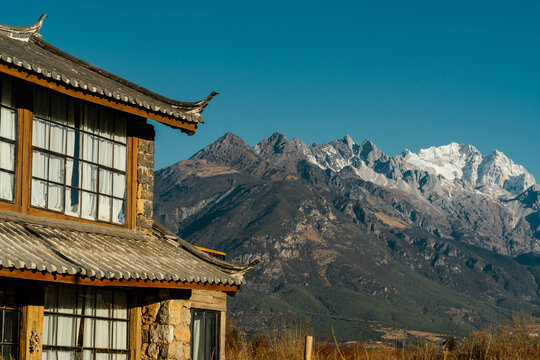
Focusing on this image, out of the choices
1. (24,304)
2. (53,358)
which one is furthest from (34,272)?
(53,358)

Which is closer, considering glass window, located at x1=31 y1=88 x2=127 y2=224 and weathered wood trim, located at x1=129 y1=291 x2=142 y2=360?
glass window, located at x1=31 y1=88 x2=127 y2=224

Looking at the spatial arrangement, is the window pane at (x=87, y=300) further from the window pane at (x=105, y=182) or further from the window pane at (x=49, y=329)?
the window pane at (x=105, y=182)

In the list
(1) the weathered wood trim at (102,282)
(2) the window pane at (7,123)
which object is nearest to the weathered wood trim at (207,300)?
(1) the weathered wood trim at (102,282)

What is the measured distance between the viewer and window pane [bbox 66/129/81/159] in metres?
12.1

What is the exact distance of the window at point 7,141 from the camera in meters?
11.1

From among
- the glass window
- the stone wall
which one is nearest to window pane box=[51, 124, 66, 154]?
the glass window

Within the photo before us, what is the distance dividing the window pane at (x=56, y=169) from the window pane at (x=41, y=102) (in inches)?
26.8

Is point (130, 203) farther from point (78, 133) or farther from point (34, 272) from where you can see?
point (34, 272)

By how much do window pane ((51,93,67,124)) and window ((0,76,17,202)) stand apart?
692 millimetres

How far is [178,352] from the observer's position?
12.3 meters

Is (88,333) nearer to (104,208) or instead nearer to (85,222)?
(85,222)

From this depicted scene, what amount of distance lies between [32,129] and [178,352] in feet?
13.7

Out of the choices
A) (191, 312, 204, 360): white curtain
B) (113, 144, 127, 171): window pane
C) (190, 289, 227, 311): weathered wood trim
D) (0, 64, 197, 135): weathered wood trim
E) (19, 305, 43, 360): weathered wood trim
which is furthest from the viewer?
(190, 289, 227, 311): weathered wood trim

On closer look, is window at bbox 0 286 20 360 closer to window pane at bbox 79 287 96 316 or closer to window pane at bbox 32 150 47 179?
window pane at bbox 79 287 96 316
